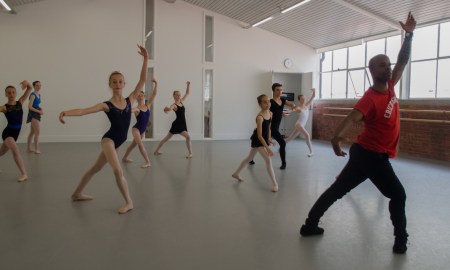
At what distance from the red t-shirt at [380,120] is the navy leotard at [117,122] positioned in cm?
227

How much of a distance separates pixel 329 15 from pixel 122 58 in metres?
6.01

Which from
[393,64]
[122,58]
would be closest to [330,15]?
[393,64]

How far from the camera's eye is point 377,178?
276cm

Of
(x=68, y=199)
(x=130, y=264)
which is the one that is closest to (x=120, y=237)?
(x=130, y=264)

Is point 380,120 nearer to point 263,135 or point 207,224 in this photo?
point 207,224

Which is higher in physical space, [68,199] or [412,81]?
[412,81]

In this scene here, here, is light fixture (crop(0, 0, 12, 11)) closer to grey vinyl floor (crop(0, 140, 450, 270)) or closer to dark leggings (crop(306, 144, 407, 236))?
grey vinyl floor (crop(0, 140, 450, 270))

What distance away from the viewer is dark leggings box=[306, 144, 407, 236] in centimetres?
273

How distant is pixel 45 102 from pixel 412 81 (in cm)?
975

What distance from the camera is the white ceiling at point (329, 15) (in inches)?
317

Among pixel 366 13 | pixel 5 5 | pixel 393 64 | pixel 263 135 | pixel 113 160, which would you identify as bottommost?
pixel 113 160

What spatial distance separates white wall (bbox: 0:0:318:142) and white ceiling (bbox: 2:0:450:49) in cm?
58

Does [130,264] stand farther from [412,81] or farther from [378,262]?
[412,81]

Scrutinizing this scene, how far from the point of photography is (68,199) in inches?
167
